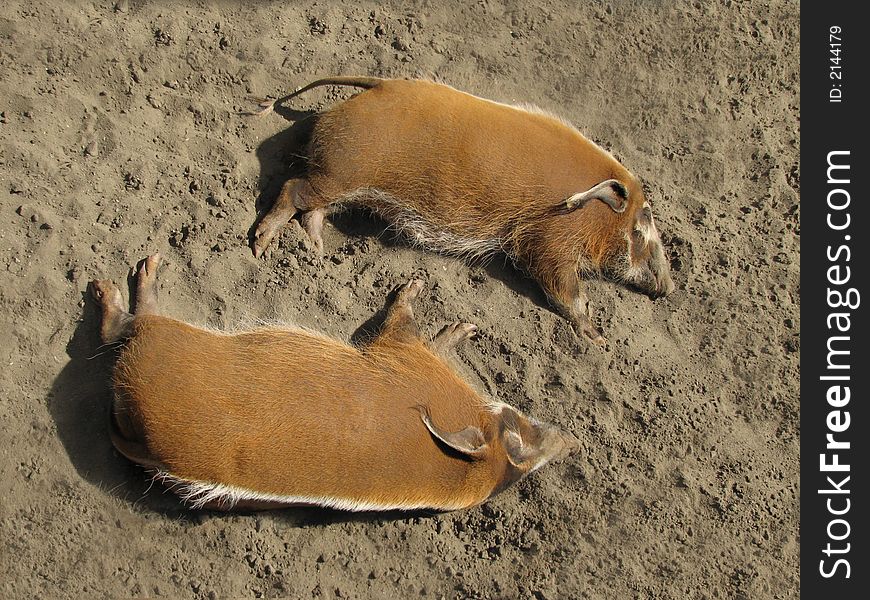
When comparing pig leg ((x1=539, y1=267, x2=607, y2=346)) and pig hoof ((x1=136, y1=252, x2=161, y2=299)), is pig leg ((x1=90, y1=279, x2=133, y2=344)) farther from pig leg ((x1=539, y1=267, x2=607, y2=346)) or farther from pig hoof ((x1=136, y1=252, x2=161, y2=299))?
pig leg ((x1=539, y1=267, x2=607, y2=346))

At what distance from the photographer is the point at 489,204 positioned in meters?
5.15

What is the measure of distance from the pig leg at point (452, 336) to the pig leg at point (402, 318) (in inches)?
7.1

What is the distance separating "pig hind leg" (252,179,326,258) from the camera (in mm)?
5109

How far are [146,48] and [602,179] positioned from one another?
3.23m

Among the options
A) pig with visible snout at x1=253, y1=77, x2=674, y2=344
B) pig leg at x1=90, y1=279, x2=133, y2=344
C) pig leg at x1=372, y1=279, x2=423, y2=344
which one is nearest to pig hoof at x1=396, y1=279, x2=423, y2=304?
pig leg at x1=372, y1=279, x2=423, y2=344

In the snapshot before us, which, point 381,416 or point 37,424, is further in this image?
point 37,424

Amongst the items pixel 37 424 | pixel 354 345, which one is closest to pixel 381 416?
pixel 354 345

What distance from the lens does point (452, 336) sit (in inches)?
207

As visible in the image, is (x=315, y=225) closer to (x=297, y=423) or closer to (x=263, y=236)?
(x=263, y=236)

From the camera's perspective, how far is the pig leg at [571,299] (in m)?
5.33

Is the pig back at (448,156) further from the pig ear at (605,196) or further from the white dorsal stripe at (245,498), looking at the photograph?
the white dorsal stripe at (245,498)

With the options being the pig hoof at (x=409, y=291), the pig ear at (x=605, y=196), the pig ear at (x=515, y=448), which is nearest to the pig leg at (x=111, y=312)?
the pig hoof at (x=409, y=291)

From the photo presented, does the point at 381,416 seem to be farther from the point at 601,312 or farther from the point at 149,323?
the point at 601,312

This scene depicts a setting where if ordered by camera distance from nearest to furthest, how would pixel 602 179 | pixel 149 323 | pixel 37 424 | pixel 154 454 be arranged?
pixel 154 454 → pixel 149 323 → pixel 37 424 → pixel 602 179
